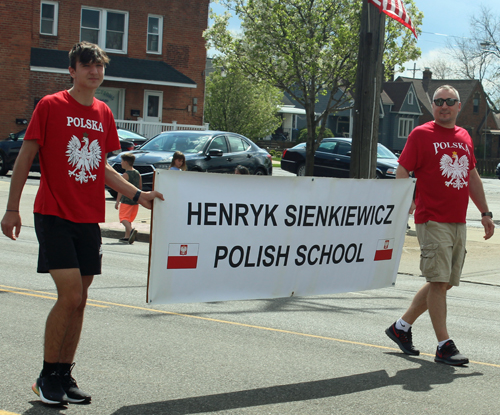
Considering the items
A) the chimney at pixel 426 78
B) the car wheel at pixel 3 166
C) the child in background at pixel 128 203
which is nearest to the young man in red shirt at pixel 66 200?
the child in background at pixel 128 203

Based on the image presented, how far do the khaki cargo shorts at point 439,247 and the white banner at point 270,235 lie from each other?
49cm

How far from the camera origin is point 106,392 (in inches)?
172

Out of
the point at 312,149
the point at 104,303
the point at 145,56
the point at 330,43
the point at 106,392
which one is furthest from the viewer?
the point at 145,56

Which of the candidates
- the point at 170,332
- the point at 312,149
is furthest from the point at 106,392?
the point at 312,149

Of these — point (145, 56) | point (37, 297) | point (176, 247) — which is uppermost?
point (145, 56)

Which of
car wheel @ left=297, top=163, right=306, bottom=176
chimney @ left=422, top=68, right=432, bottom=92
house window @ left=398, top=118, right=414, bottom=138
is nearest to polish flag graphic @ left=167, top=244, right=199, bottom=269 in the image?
car wheel @ left=297, top=163, right=306, bottom=176

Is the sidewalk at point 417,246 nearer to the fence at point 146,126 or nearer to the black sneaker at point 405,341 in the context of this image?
the black sneaker at point 405,341

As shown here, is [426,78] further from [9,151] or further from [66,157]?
[66,157]

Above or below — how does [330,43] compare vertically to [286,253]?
above

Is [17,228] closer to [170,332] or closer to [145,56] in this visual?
[170,332]

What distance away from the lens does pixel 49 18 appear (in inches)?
1220

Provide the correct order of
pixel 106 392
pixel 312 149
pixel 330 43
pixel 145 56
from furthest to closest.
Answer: pixel 145 56 < pixel 330 43 < pixel 312 149 < pixel 106 392

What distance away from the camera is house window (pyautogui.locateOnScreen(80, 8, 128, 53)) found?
104 ft

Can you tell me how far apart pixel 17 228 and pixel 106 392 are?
3.90 ft
